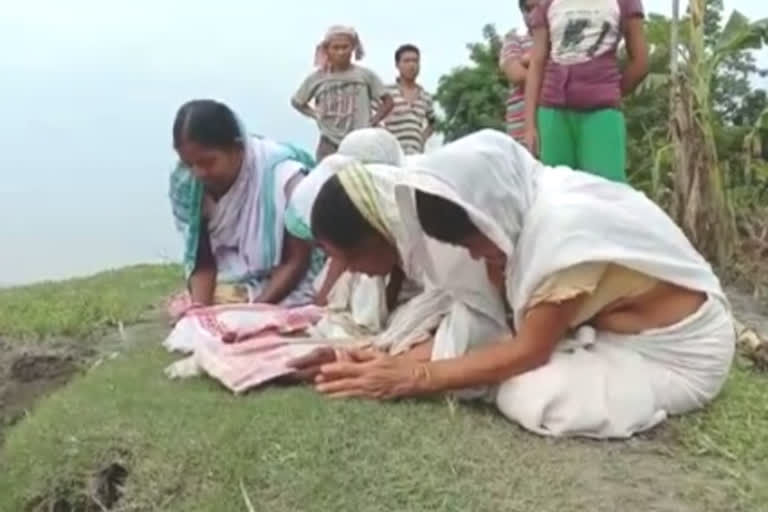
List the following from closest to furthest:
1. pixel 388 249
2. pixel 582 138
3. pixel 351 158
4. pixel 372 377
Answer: pixel 372 377, pixel 388 249, pixel 351 158, pixel 582 138

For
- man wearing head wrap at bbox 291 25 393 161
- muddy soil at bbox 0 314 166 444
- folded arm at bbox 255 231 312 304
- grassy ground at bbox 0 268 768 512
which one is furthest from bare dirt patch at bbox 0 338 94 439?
man wearing head wrap at bbox 291 25 393 161

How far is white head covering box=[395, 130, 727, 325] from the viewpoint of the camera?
143 inches

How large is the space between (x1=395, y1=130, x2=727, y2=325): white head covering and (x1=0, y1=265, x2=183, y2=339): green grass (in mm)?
3015

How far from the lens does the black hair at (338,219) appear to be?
3.96 m

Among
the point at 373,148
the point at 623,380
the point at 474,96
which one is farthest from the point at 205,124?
the point at 474,96

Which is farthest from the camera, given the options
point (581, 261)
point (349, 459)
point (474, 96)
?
point (474, 96)

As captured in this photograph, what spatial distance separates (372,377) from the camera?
3.87 metres

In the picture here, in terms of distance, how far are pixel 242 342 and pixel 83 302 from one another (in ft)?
9.76

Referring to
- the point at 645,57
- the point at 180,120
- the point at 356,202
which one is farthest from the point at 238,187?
the point at 645,57

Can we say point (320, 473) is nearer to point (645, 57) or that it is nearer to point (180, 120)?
point (180, 120)

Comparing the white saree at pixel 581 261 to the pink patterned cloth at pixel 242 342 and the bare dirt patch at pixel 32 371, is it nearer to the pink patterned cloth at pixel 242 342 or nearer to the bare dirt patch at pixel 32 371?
the pink patterned cloth at pixel 242 342

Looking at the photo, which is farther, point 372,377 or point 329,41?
point 329,41

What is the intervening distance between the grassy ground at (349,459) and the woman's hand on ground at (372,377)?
52mm

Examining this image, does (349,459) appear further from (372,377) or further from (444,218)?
(444,218)
